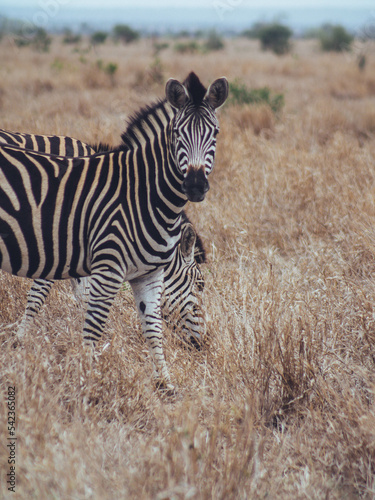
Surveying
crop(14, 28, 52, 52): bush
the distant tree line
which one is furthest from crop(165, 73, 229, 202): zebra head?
the distant tree line

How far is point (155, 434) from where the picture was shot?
2832 mm

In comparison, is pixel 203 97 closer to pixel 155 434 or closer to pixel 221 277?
pixel 221 277

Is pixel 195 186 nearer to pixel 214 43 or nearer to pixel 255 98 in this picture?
pixel 255 98

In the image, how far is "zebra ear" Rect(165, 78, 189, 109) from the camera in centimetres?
323

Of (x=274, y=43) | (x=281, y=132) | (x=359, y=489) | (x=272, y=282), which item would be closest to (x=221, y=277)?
(x=272, y=282)

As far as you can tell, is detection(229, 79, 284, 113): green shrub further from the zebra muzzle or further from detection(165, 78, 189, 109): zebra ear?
the zebra muzzle

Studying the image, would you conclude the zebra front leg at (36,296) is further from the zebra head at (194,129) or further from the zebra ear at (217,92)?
the zebra ear at (217,92)

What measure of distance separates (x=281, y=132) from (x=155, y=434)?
272 inches

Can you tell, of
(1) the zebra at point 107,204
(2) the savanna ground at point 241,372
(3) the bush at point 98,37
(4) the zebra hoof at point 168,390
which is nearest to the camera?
(2) the savanna ground at point 241,372

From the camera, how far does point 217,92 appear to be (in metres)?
3.34

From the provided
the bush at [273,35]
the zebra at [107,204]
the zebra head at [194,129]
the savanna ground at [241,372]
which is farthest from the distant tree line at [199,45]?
the zebra head at [194,129]

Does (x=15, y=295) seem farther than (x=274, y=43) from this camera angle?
No

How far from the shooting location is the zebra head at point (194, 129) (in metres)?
3.05

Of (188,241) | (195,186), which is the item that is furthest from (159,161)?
(188,241)
